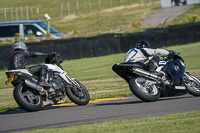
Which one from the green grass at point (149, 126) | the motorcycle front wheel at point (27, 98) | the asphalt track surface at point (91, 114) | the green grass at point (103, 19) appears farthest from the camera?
the green grass at point (103, 19)

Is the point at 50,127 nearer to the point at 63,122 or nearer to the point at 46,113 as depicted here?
the point at 63,122

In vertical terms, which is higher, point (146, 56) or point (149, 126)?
point (146, 56)

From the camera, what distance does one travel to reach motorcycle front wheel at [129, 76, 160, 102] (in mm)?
8359

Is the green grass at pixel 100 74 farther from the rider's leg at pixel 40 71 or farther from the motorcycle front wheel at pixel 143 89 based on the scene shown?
the motorcycle front wheel at pixel 143 89

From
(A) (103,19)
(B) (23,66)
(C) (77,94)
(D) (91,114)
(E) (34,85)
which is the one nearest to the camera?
(D) (91,114)

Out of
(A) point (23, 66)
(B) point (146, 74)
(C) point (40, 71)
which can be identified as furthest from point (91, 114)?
(A) point (23, 66)

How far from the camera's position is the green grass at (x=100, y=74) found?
11.1 meters

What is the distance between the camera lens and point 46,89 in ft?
28.6

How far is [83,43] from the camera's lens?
67.2 feet

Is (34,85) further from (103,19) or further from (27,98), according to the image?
(103,19)

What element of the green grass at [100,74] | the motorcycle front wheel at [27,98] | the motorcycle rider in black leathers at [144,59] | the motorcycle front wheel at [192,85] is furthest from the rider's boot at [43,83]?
the motorcycle front wheel at [192,85]

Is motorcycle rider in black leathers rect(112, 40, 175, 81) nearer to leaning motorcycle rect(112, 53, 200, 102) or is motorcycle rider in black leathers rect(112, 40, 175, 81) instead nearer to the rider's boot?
leaning motorcycle rect(112, 53, 200, 102)

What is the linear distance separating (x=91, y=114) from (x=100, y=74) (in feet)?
25.5

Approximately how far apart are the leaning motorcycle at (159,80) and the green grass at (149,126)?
187 cm
